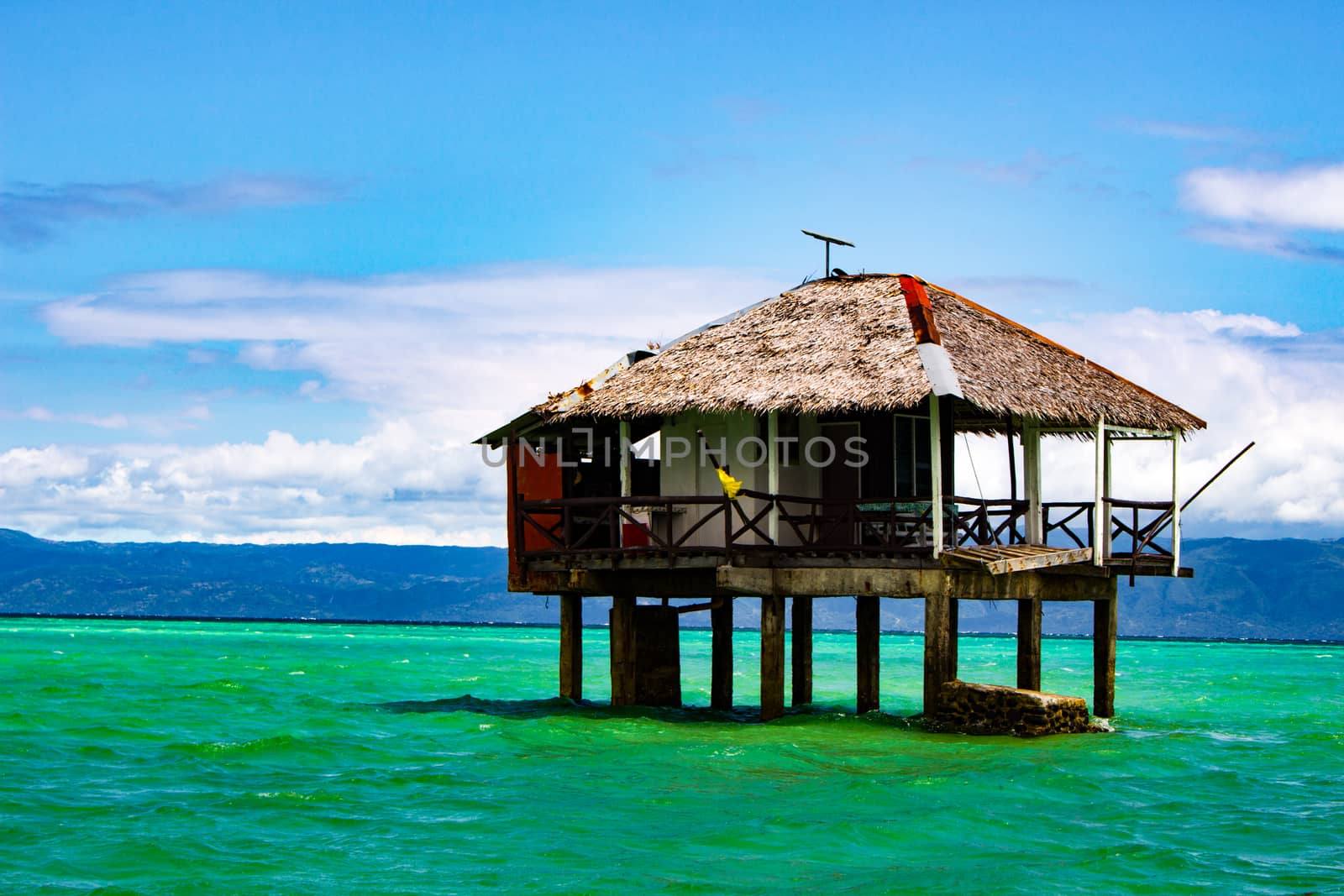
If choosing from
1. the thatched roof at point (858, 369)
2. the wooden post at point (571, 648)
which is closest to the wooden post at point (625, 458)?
the thatched roof at point (858, 369)

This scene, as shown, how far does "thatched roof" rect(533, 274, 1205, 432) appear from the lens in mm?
23312

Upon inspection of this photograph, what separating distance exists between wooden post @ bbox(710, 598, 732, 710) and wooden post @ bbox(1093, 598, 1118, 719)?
255 inches

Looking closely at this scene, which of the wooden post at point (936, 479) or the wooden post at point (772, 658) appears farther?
the wooden post at point (772, 658)

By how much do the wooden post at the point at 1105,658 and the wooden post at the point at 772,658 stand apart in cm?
623

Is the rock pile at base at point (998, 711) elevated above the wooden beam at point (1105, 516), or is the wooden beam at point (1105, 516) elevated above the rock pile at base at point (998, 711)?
the wooden beam at point (1105, 516)

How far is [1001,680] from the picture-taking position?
61.9m

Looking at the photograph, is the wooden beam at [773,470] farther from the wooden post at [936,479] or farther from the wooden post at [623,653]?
the wooden post at [623,653]

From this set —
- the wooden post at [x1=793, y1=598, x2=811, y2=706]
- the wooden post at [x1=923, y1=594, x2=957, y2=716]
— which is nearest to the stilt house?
the wooden post at [x1=923, y1=594, x2=957, y2=716]

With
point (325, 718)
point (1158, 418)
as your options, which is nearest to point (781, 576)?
point (1158, 418)

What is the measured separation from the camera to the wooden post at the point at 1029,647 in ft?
80.5

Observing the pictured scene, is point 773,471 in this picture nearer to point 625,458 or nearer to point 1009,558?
point 625,458

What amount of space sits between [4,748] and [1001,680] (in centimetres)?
4413

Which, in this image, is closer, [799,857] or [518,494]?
[799,857]

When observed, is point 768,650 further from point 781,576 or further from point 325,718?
point 325,718
